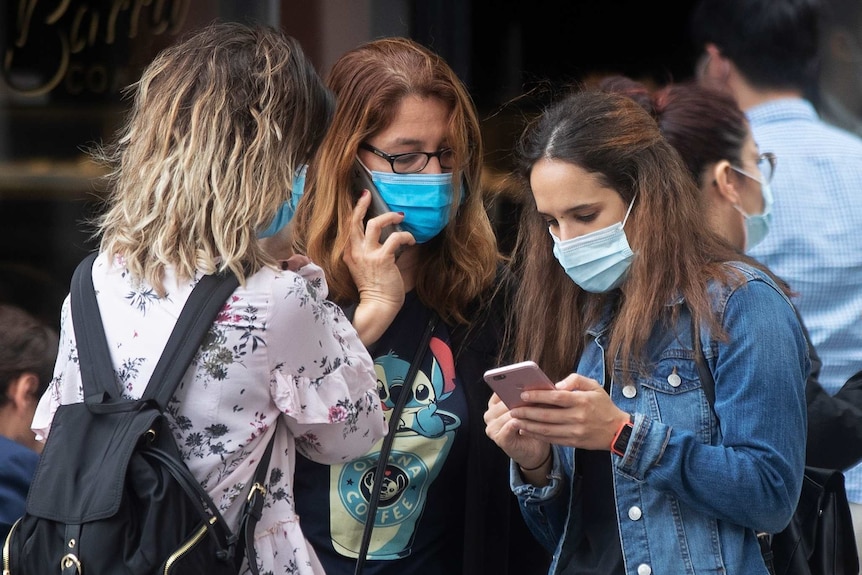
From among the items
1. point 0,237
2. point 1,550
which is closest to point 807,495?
point 1,550

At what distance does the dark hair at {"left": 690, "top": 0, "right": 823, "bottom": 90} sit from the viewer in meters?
4.26

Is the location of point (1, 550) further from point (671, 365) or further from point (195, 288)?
point (671, 365)

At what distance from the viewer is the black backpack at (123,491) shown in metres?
1.94

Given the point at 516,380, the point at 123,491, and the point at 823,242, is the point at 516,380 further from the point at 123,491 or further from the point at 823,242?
the point at 823,242

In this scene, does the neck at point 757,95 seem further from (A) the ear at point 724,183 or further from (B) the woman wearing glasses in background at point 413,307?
(B) the woman wearing glasses in background at point 413,307

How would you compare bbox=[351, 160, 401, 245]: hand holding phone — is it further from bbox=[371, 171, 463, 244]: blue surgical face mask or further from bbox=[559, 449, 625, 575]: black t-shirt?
bbox=[559, 449, 625, 575]: black t-shirt

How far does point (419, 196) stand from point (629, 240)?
1.96 feet

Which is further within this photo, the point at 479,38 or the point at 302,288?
the point at 479,38

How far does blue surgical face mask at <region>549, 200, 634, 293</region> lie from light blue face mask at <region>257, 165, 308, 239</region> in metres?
0.61

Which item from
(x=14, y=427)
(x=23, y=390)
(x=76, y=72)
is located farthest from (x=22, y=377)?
(x=76, y=72)

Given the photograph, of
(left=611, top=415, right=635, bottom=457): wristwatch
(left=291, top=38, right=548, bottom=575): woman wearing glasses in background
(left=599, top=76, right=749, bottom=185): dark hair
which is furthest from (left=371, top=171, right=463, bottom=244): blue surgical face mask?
(left=611, top=415, right=635, bottom=457): wristwatch

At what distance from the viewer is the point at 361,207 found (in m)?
2.90

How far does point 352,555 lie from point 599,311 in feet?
2.64

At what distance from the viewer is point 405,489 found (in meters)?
2.77
